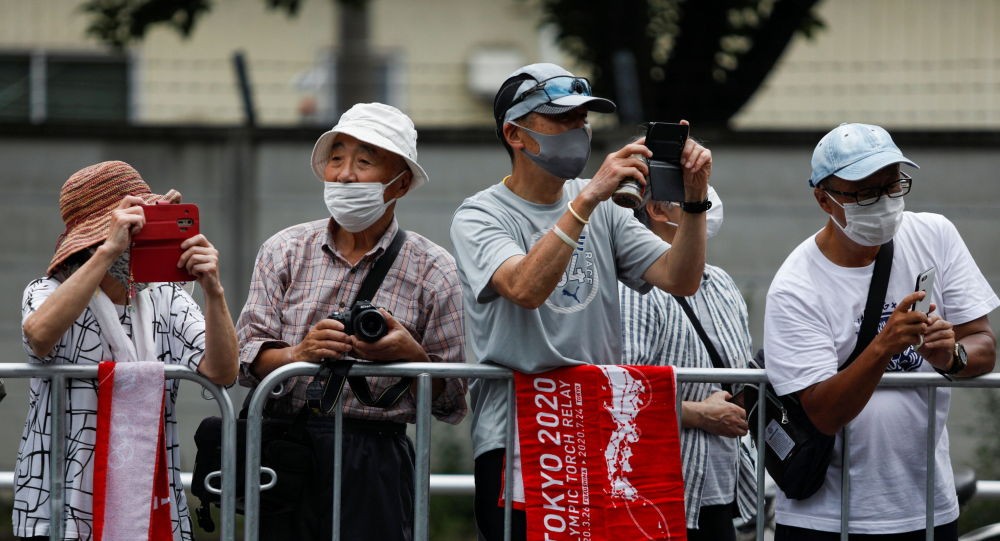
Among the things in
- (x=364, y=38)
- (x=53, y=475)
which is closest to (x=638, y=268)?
(x=53, y=475)

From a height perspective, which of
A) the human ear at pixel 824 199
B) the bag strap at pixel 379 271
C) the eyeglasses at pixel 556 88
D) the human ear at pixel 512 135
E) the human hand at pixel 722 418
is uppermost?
the eyeglasses at pixel 556 88

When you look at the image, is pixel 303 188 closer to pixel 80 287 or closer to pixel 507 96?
pixel 507 96

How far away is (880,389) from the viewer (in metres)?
3.93

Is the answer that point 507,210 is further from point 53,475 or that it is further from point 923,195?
point 923,195

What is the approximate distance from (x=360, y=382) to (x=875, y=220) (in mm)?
1576

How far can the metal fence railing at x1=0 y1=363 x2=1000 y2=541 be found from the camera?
3.87 meters

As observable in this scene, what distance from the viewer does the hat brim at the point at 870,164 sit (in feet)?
12.5

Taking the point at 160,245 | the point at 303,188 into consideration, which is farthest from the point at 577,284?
the point at 303,188

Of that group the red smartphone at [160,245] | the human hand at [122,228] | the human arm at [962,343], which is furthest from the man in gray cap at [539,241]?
the human hand at [122,228]

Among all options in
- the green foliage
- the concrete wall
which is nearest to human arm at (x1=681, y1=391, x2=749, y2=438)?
the concrete wall

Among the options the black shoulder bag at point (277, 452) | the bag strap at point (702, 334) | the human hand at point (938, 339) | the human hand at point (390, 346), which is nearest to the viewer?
the human hand at point (938, 339)

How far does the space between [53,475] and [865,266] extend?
96.0 inches

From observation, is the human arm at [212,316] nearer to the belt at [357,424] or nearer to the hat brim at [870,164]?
the belt at [357,424]

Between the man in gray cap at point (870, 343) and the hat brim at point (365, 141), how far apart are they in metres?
1.19
